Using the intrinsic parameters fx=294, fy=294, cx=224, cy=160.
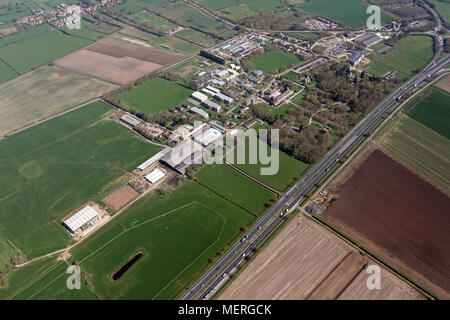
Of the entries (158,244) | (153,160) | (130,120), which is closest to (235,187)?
(158,244)

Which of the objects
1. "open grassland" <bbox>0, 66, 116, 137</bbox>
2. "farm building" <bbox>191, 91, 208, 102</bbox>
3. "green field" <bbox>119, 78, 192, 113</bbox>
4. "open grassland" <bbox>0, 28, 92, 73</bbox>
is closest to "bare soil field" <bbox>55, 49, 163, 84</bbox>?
"open grassland" <bbox>0, 66, 116, 137</bbox>

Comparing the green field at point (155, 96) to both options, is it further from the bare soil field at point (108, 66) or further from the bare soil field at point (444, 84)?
the bare soil field at point (444, 84)

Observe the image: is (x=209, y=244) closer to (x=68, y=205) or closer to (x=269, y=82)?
(x=68, y=205)

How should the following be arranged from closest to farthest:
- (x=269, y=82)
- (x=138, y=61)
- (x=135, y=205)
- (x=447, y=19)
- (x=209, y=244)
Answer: (x=209, y=244) → (x=135, y=205) → (x=269, y=82) → (x=138, y=61) → (x=447, y=19)

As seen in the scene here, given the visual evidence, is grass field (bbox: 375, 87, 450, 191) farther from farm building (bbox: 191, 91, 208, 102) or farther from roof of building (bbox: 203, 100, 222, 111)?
farm building (bbox: 191, 91, 208, 102)
